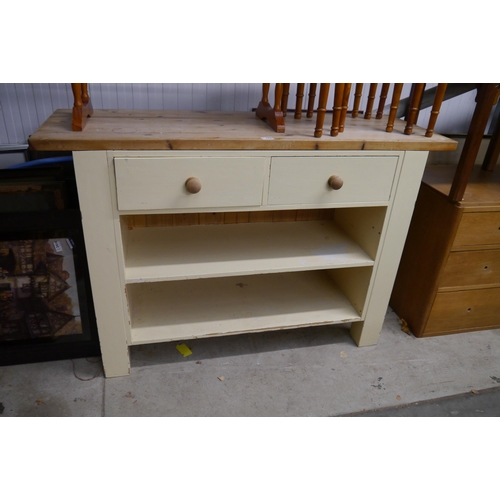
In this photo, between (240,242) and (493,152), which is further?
(493,152)

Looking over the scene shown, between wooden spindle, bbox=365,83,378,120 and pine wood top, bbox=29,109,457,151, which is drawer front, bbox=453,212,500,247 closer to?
pine wood top, bbox=29,109,457,151

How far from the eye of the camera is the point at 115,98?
67.0 inches

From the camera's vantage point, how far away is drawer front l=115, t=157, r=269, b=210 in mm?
1254

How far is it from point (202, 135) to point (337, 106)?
1.52 feet

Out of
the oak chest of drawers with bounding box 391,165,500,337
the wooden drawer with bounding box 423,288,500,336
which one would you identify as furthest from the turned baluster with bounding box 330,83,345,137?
the wooden drawer with bounding box 423,288,500,336

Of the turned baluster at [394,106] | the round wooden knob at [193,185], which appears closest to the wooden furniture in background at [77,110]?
the round wooden knob at [193,185]

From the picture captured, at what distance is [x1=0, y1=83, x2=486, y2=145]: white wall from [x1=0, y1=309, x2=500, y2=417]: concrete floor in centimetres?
98

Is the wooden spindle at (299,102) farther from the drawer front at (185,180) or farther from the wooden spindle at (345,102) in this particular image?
the drawer front at (185,180)

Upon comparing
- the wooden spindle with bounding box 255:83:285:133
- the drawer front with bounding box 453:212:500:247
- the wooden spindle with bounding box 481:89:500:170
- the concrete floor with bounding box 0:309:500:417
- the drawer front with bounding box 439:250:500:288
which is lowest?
the concrete floor with bounding box 0:309:500:417

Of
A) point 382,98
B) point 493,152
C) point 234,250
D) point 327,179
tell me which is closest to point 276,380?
point 234,250

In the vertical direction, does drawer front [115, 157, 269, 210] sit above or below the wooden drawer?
above

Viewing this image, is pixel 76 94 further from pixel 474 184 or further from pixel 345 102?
pixel 474 184

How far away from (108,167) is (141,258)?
42 centimetres

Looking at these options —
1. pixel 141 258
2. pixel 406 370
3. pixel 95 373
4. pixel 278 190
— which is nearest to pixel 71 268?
pixel 141 258
